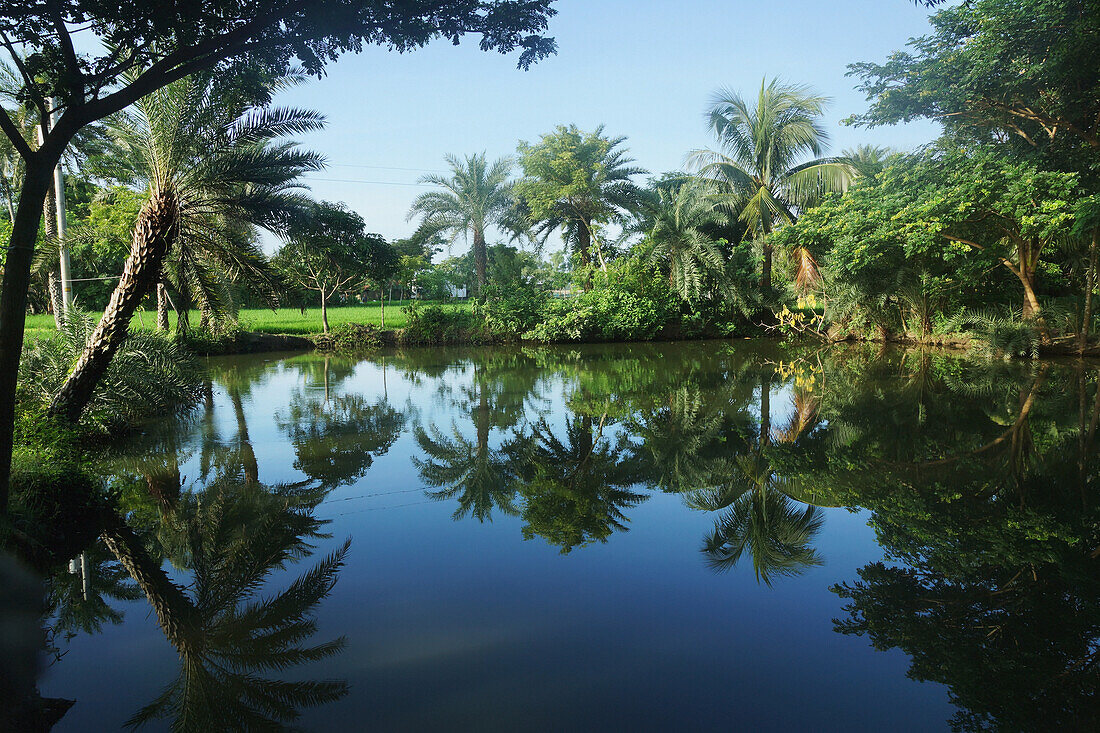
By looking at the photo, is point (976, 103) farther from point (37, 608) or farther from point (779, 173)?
point (37, 608)

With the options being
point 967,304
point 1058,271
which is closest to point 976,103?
point 1058,271

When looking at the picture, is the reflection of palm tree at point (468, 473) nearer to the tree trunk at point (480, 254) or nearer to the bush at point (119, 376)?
the bush at point (119, 376)

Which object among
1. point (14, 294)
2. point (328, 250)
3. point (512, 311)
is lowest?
point (512, 311)

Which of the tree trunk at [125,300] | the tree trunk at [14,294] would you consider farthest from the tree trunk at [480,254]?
the tree trunk at [14,294]

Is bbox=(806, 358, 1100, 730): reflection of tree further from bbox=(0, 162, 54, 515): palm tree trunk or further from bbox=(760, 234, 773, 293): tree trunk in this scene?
bbox=(760, 234, 773, 293): tree trunk

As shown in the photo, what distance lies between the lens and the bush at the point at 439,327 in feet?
85.9

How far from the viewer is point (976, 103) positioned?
14914 millimetres

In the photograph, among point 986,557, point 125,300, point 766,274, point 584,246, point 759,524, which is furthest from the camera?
point 584,246

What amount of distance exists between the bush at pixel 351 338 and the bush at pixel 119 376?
13370 millimetres

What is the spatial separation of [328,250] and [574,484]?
25.4 feet

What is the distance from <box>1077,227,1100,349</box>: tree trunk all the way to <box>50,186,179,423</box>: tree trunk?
61.3 feet

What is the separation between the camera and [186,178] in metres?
9.81

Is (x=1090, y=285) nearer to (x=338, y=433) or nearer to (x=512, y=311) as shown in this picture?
(x=338, y=433)

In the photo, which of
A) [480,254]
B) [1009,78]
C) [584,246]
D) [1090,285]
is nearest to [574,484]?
[1009,78]
